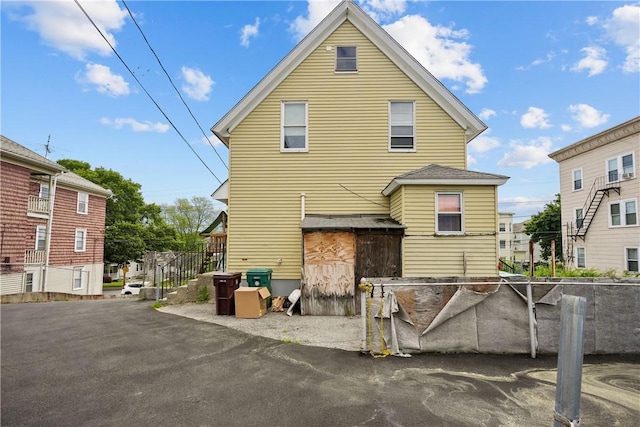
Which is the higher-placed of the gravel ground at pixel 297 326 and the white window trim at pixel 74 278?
the gravel ground at pixel 297 326

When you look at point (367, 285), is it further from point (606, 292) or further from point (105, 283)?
point (105, 283)

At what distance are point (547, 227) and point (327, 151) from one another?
1366 inches

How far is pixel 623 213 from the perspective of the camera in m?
19.1

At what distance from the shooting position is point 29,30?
28.6 feet

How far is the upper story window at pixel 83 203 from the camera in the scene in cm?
2377

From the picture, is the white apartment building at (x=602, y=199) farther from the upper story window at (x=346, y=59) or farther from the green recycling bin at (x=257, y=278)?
the green recycling bin at (x=257, y=278)

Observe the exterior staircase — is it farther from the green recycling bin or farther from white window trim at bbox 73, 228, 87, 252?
white window trim at bbox 73, 228, 87, 252

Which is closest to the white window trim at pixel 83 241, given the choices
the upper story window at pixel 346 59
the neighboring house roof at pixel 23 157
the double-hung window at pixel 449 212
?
the neighboring house roof at pixel 23 157

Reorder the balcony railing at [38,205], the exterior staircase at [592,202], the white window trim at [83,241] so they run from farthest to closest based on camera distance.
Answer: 1. the white window trim at [83,241]
2. the exterior staircase at [592,202]
3. the balcony railing at [38,205]

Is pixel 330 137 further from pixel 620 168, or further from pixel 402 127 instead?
pixel 620 168

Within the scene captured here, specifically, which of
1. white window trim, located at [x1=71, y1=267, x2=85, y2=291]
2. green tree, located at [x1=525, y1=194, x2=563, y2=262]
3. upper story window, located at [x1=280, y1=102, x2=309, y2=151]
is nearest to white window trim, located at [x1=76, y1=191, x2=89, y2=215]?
white window trim, located at [x1=71, y1=267, x2=85, y2=291]

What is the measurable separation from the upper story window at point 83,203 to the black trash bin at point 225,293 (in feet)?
71.1

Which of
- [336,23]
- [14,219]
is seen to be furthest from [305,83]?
[14,219]

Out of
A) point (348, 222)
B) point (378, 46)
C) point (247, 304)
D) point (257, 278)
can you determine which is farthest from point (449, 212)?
point (247, 304)
